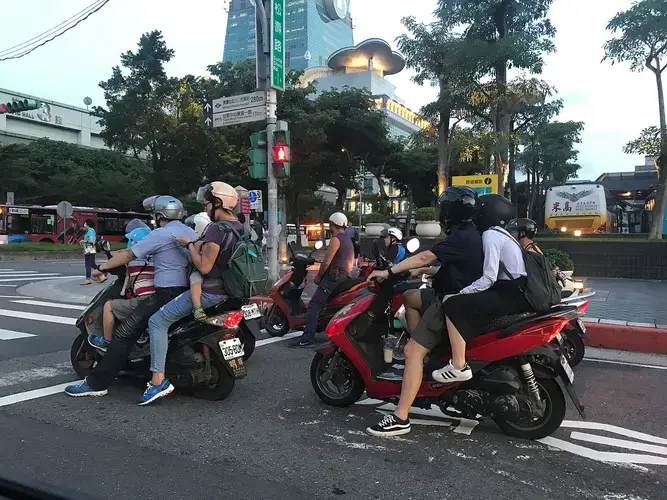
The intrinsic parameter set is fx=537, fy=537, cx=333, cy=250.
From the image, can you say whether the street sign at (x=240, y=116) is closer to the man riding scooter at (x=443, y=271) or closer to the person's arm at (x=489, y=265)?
the man riding scooter at (x=443, y=271)

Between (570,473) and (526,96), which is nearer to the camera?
(570,473)

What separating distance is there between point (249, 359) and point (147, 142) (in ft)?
97.6

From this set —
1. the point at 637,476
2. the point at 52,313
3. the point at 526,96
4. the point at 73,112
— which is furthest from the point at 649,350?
the point at 73,112

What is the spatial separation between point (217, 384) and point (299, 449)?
127 cm

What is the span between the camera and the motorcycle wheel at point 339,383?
4297 mm

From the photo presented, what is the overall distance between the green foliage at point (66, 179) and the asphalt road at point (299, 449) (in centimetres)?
3319

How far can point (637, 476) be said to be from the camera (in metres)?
3.12

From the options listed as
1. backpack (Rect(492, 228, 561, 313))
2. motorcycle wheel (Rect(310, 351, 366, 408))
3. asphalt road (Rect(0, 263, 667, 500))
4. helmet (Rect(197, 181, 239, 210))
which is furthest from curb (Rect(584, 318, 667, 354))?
helmet (Rect(197, 181, 239, 210))

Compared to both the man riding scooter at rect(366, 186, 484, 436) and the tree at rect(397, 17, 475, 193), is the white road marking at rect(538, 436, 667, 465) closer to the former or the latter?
the man riding scooter at rect(366, 186, 484, 436)

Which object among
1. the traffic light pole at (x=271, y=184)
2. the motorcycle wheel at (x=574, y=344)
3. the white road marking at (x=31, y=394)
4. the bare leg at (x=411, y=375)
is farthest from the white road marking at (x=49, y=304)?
the motorcycle wheel at (x=574, y=344)

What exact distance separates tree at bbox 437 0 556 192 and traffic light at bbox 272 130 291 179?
9.57 meters

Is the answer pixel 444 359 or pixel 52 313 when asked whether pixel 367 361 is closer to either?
pixel 444 359

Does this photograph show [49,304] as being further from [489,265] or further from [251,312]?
[489,265]

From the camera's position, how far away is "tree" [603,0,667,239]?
15273 millimetres
